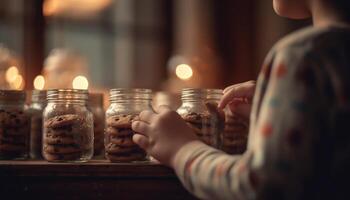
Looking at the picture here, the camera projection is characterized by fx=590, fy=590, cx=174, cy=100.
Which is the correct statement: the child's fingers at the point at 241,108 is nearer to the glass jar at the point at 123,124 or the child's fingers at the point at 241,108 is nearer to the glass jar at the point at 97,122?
the glass jar at the point at 123,124

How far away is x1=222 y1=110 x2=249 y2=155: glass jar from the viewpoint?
1.21 metres

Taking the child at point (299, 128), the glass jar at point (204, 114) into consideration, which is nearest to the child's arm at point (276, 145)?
the child at point (299, 128)

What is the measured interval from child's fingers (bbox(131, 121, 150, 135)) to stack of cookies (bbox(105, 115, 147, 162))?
0.08 metres

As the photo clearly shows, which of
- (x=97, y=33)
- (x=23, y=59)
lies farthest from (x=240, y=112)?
(x=97, y=33)

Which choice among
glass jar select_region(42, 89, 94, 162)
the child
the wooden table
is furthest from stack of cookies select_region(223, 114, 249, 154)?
the child

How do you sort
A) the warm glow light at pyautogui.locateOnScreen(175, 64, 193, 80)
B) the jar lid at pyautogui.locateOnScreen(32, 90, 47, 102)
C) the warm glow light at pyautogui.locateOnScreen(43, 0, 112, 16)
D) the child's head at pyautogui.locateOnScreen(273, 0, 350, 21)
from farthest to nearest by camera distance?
the warm glow light at pyautogui.locateOnScreen(175, 64, 193, 80) < the warm glow light at pyautogui.locateOnScreen(43, 0, 112, 16) < the jar lid at pyautogui.locateOnScreen(32, 90, 47, 102) < the child's head at pyautogui.locateOnScreen(273, 0, 350, 21)

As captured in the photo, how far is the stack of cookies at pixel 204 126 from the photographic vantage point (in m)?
1.17

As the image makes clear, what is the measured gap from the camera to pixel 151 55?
5.13 meters

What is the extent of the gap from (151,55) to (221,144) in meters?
3.96

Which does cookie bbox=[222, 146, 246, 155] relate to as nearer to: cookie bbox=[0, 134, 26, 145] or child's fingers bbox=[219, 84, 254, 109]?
child's fingers bbox=[219, 84, 254, 109]

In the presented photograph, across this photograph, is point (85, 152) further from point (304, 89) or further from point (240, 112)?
point (304, 89)

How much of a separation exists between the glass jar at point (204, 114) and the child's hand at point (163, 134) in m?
0.13

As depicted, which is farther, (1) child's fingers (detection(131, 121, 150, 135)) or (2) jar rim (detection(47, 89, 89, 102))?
(2) jar rim (detection(47, 89, 89, 102))

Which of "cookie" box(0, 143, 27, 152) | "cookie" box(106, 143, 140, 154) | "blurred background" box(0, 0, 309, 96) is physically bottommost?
"cookie" box(0, 143, 27, 152)
